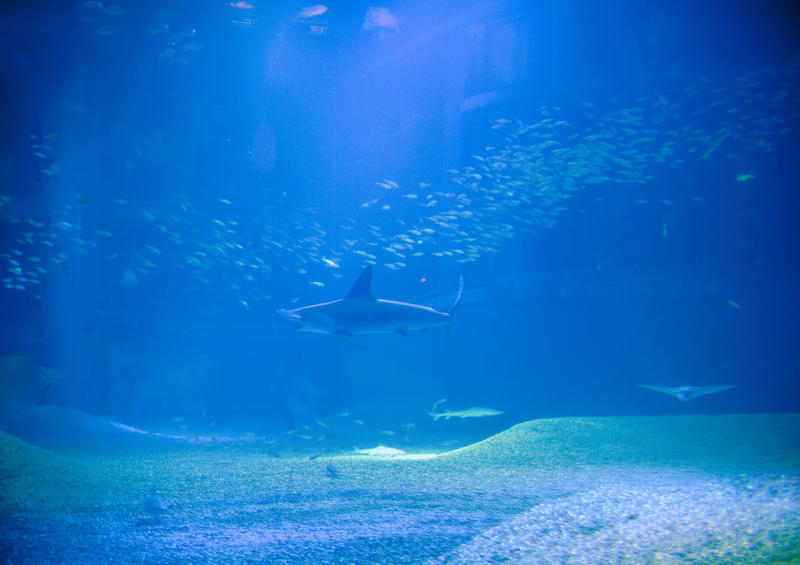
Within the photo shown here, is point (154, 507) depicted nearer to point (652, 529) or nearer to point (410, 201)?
point (652, 529)

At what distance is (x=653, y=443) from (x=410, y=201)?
11692 mm

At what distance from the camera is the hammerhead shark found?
5.16 m

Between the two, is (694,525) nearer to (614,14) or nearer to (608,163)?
(614,14)

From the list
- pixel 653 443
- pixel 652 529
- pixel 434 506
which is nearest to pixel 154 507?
pixel 434 506

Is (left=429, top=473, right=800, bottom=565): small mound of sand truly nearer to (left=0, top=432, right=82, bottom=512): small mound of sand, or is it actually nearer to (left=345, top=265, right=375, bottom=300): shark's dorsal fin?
(left=345, top=265, right=375, bottom=300): shark's dorsal fin

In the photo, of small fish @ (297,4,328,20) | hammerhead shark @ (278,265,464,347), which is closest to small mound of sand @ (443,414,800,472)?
hammerhead shark @ (278,265,464,347)

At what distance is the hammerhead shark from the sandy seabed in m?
1.81

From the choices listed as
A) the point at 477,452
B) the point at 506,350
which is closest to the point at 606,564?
the point at 477,452

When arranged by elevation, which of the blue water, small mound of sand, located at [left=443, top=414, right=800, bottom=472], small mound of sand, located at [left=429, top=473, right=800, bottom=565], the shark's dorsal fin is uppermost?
the blue water

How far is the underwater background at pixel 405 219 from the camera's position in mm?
8648

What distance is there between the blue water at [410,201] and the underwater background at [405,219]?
8 cm

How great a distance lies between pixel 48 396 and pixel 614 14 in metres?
19.7

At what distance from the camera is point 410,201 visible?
15.4m

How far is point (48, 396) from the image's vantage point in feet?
40.2
